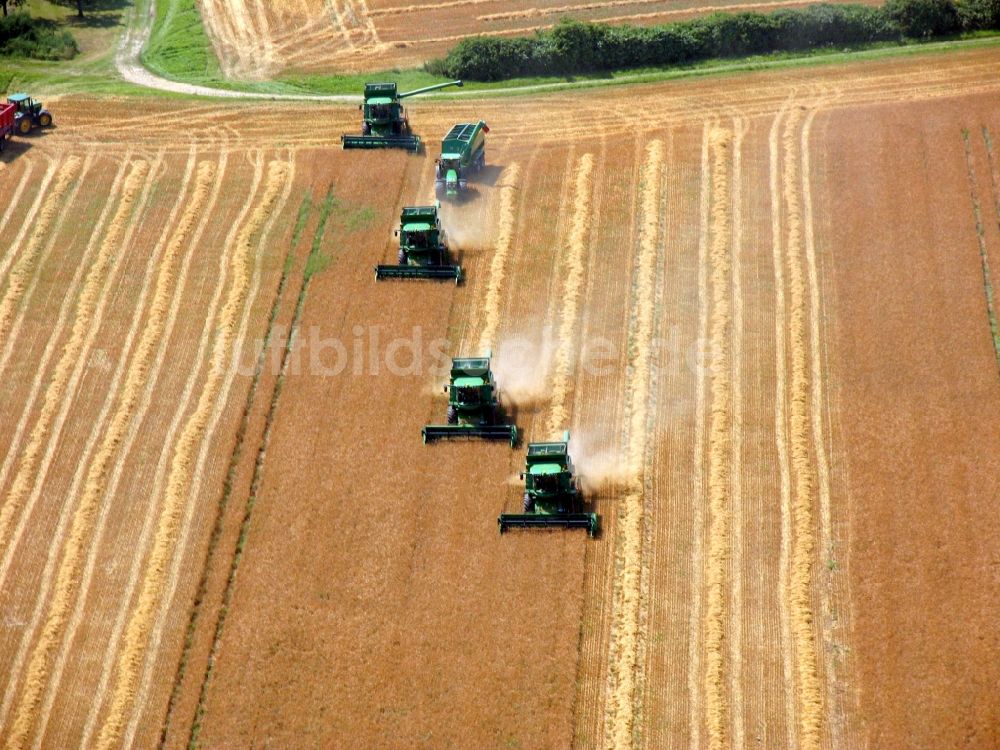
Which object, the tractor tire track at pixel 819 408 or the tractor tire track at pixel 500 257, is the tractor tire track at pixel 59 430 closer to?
the tractor tire track at pixel 500 257

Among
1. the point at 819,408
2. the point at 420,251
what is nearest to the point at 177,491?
the point at 420,251

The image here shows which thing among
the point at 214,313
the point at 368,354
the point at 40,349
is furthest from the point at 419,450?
the point at 40,349

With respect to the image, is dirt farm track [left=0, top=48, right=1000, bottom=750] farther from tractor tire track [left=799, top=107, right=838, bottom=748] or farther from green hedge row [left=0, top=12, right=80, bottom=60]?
green hedge row [left=0, top=12, right=80, bottom=60]

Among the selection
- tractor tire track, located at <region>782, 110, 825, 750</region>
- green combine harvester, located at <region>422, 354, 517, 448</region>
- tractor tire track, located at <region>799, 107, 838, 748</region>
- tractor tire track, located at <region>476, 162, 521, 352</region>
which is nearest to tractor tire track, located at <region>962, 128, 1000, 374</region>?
tractor tire track, located at <region>799, 107, 838, 748</region>

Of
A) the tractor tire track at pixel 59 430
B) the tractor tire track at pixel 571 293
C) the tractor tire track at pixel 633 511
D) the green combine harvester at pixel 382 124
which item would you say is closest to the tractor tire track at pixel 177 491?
the tractor tire track at pixel 59 430

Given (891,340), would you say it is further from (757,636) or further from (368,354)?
(368,354)

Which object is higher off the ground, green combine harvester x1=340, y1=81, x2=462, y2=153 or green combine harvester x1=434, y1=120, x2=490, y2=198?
green combine harvester x1=340, y1=81, x2=462, y2=153
